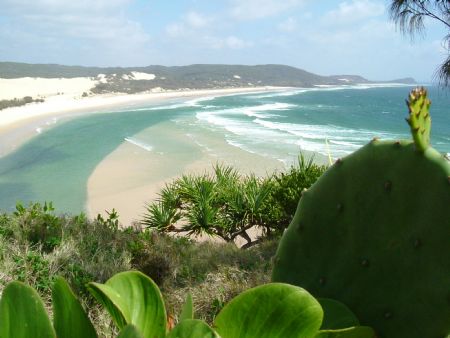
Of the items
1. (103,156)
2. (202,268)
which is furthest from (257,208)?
(103,156)

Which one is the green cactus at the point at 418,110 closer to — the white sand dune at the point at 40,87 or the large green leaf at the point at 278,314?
the large green leaf at the point at 278,314

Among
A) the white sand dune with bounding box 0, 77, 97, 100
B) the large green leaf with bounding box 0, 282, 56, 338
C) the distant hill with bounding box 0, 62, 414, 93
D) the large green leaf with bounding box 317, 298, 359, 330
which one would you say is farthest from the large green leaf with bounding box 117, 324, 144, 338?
the distant hill with bounding box 0, 62, 414, 93

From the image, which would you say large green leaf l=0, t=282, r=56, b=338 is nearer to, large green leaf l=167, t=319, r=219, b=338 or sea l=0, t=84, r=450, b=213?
large green leaf l=167, t=319, r=219, b=338

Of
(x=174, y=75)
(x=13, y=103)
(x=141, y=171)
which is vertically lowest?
(x=141, y=171)

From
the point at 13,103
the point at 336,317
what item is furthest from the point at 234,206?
the point at 13,103

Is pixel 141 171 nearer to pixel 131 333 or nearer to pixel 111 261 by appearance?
pixel 111 261

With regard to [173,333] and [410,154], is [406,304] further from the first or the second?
[173,333]
